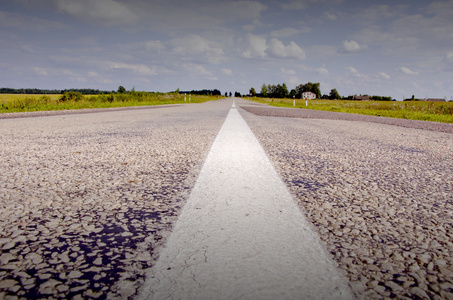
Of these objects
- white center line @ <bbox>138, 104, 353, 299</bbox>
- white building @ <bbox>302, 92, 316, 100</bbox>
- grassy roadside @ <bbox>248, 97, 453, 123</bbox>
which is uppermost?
white building @ <bbox>302, 92, 316, 100</bbox>

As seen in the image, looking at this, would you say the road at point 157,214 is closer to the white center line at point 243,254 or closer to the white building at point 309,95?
the white center line at point 243,254

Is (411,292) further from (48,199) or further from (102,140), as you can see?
(102,140)

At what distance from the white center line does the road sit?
3.5 inches

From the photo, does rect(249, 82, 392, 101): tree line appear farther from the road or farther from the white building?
the road

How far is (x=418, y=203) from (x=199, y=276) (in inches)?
79.4

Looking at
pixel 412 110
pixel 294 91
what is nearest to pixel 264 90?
pixel 294 91

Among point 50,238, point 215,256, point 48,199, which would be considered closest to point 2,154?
point 48,199

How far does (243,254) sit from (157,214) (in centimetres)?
81

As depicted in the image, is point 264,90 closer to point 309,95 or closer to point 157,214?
point 309,95

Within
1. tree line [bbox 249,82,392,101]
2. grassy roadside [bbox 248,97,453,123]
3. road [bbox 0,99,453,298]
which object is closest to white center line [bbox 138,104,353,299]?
road [bbox 0,99,453,298]

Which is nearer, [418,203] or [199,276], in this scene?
[199,276]

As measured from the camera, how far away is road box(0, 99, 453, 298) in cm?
149

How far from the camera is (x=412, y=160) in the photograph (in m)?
4.46

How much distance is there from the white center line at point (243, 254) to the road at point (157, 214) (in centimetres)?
9
